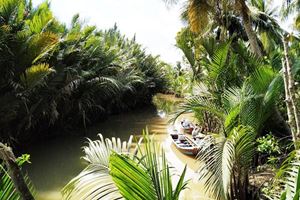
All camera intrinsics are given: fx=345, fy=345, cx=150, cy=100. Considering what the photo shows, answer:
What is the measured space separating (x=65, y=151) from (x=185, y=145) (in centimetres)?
400

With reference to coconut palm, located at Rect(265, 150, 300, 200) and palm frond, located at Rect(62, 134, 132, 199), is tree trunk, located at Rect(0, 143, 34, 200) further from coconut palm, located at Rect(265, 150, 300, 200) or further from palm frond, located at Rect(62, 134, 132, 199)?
coconut palm, located at Rect(265, 150, 300, 200)

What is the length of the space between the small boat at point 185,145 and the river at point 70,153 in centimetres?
16

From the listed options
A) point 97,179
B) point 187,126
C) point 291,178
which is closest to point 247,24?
point 187,126

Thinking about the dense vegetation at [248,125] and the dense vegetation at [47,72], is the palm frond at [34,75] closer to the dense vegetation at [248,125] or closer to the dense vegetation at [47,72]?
the dense vegetation at [47,72]

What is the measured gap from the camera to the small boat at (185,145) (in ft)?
29.0

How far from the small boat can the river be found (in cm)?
16

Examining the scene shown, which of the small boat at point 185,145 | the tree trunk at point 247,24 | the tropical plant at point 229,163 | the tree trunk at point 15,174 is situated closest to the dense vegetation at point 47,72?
the small boat at point 185,145

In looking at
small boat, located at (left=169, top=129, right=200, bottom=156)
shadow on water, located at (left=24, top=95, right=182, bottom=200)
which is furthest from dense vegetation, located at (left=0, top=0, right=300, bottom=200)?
small boat, located at (left=169, top=129, right=200, bottom=156)

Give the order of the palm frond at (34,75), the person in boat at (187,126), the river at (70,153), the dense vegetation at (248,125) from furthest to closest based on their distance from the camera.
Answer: the person in boat at (187,126), the palm frond at (34,75), the river at (70,153), the dense vegetation at (248,125)

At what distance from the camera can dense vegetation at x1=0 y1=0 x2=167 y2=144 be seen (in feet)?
31.4

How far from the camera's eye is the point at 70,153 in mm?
10750

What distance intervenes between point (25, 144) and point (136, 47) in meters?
11.7

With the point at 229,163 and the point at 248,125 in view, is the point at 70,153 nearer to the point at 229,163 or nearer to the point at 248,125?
the point at 248,125

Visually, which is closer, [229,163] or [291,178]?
[291,178]
